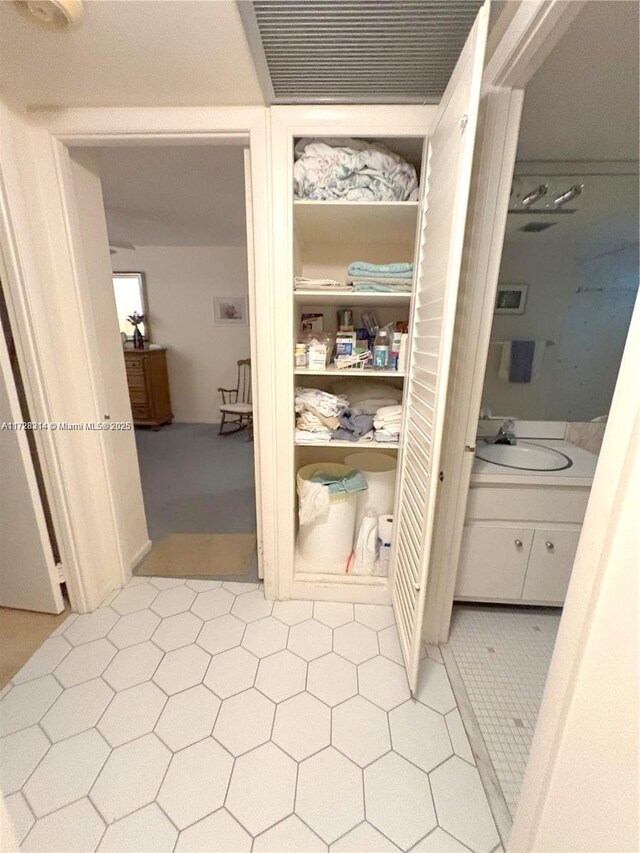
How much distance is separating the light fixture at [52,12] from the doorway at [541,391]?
4.35 ft

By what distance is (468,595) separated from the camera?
1584 millimetres

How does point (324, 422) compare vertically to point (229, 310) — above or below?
below

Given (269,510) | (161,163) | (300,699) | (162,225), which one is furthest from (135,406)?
(300,699)

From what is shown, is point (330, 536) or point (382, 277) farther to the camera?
point (330, 536)

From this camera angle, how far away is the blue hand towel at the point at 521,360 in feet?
5.54

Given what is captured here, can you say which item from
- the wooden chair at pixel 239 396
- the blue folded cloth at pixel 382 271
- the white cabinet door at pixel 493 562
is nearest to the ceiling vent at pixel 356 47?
the blue folded cloth at pixel 382 271

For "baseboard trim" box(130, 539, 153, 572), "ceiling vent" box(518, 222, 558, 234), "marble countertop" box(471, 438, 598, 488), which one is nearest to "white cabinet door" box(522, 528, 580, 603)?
"marble countertop" box(471, 438, 598, 488)

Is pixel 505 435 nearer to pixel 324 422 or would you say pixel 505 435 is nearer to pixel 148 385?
pixel 324 422

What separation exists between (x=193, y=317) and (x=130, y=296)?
34.3 inches

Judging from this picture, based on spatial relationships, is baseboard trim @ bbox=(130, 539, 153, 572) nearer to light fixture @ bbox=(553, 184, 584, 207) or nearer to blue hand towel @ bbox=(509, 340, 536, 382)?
blue hand towel @ bbox=(509, 340, 536, 382)

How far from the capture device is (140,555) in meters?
1.96

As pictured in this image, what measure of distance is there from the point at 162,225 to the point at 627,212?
3613mm

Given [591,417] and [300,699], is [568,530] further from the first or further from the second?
[300,699]

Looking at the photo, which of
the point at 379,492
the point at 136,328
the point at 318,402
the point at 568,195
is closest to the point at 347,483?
the point at 379,492
